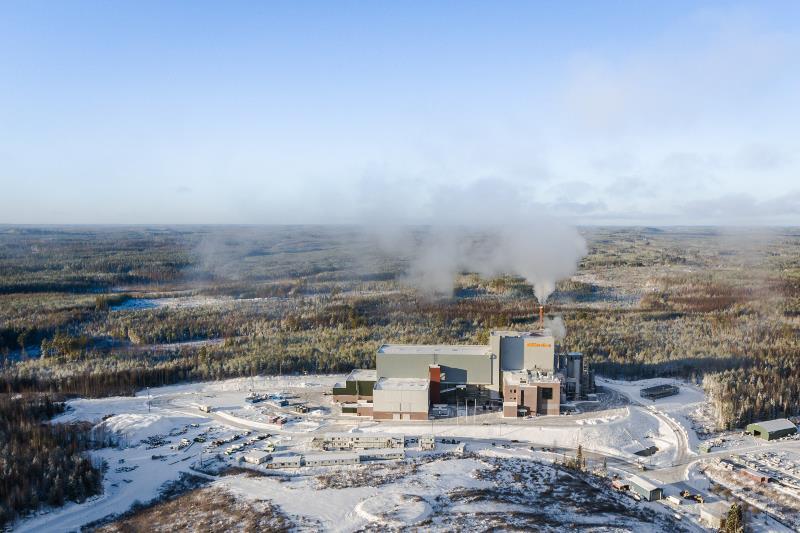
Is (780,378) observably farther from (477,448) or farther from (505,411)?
(477,448)

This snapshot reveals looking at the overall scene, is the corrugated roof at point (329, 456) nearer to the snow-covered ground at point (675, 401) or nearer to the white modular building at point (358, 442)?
the white modular building at point (358, 442)

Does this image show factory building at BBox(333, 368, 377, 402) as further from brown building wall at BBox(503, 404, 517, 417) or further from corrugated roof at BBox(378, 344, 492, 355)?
brown building wall at BBox(503, 404, 517, 417)

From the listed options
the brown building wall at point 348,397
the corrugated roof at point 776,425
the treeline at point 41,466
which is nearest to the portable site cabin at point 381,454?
the brown building wall at point 348,397

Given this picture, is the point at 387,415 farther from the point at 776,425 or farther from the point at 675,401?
the point at 776,425

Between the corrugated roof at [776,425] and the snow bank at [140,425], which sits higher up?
the corrugated roof at [776,425]

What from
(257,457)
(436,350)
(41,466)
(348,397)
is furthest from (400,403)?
(41,466)
